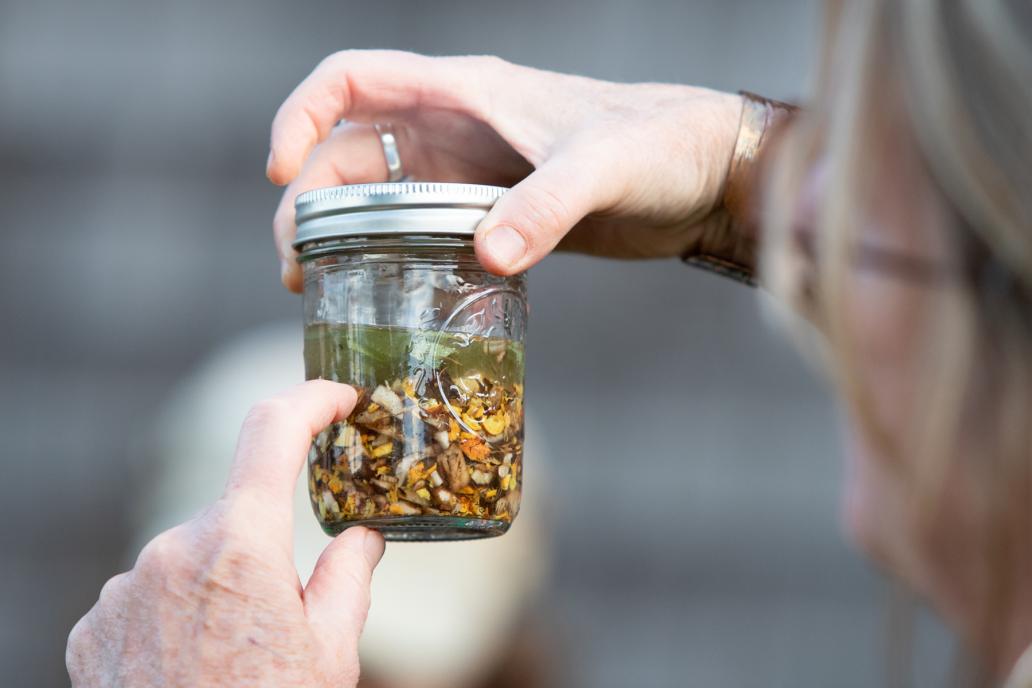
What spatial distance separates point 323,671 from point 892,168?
0.77 meters

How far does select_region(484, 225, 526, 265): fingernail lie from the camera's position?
1467 mm

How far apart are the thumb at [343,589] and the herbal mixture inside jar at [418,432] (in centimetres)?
3

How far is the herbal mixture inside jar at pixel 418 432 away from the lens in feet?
4.75

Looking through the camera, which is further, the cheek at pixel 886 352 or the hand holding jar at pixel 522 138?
the hand holding jar at pixel 522 138

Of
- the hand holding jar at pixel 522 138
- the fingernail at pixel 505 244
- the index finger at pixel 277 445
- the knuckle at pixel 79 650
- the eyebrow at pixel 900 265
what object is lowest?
the knuckle at pixel 79 650

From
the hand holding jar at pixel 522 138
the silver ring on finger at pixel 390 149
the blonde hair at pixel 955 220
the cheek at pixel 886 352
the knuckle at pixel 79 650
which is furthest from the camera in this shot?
the silver ring on finger at pixel 390 149

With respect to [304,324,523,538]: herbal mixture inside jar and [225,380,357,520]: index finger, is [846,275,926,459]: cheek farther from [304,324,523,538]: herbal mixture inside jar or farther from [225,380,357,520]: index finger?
[225,380,357,520]: index finger

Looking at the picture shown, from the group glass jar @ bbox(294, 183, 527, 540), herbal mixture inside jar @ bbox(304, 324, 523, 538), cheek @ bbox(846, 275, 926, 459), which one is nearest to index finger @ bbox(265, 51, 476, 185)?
glass jar @ bbox(294, 183, 527, 540)

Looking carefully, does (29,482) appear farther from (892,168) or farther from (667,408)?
(892,168)

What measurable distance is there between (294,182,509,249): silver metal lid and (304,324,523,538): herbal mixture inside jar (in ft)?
0.36

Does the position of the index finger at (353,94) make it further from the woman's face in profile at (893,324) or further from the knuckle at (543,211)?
the woman's face in profile at (893,324)

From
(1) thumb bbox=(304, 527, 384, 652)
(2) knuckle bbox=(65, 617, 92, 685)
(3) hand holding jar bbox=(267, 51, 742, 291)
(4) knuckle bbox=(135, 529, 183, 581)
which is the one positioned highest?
(3) hand holding jar bbox=(267, 51, 742, 291)

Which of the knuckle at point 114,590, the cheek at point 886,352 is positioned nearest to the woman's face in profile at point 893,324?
the cheek at point 886,352

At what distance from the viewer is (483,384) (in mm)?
1482
